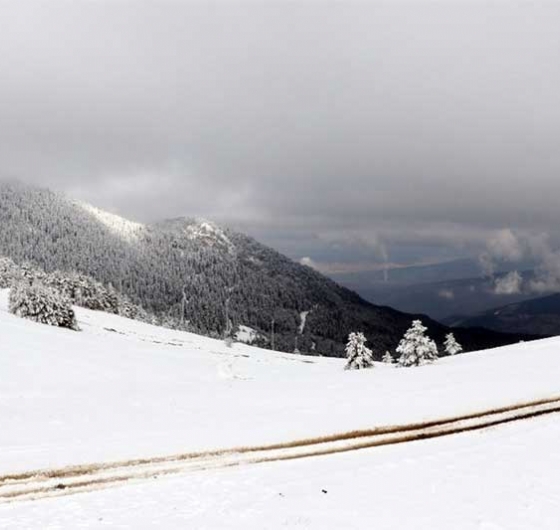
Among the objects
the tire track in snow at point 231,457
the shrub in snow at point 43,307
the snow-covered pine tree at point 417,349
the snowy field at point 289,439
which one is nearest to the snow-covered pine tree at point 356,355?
the snow-covered pine tree at point 417,349

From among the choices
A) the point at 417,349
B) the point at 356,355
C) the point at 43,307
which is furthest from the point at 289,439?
the point at 417,349

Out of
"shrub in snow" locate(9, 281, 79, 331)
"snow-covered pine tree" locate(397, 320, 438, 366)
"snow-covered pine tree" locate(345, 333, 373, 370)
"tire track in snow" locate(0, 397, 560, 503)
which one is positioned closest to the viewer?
"tire track in snow" locate(0, 397, 560, 503)

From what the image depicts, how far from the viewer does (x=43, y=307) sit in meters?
49.8

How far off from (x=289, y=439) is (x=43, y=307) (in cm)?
4217

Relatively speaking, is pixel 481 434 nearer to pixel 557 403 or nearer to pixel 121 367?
pixel 557 403

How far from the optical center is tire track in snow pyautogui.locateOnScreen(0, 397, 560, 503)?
1218cm

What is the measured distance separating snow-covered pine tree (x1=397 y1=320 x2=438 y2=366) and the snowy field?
24377 mm

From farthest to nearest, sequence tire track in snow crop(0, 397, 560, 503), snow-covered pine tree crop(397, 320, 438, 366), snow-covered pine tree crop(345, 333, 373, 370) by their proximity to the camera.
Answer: snow-covered pine tree crop(345, 333, 373, 370), snow-covered pine tree crop(397, 320, 438, 366), tire track in snow crop(0, 397, 560, 503)

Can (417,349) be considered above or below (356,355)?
above

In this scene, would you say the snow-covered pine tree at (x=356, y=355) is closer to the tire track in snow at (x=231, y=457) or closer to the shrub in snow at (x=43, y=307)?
the shrub in snow at (x=43, y=307)

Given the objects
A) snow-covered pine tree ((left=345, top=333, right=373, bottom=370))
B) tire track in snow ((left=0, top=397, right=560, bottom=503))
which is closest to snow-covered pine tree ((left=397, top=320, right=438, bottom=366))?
snow-covered pine tree ((left=345, top=333, right=373, bottom=370))

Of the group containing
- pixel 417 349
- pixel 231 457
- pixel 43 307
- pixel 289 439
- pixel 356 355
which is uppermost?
pixel 417 349

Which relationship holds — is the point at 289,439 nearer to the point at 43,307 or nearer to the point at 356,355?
the point at 43,307

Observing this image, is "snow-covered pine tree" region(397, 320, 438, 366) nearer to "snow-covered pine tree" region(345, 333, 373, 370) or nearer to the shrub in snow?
"snow-covered pine tree" region(345, 333, 373, 370)
